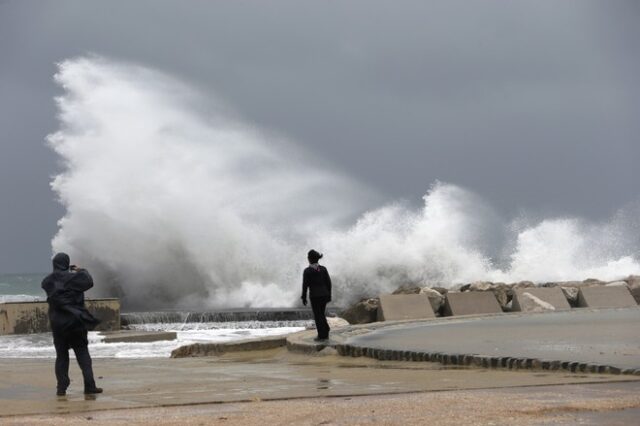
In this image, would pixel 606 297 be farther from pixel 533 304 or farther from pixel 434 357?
pixel 434 357

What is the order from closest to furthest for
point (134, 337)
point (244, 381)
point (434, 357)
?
1. point (244, 381)
2. point (434, 357)
3. point (134, 337)

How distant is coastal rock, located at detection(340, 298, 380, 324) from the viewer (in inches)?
711

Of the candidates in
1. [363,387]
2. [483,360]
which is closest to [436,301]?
[483,360]

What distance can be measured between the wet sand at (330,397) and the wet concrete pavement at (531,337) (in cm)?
70

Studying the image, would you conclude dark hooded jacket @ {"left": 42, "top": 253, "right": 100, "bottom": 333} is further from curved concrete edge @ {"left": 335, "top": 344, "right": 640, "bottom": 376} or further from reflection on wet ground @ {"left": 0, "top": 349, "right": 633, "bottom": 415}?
curved concrete edge @ {"left": 335, "top": 344, "right": 640, "bottom": 376}

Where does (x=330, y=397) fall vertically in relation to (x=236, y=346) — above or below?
below

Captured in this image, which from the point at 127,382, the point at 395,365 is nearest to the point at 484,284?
the point at 395,365

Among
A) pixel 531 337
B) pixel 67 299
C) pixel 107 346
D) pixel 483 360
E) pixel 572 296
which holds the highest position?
pixel 572 296

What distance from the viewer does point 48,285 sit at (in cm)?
788

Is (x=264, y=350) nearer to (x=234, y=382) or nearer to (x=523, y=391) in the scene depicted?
(x=234, y=382)

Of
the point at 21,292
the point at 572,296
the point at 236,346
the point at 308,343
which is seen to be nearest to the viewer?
the point at 308,343

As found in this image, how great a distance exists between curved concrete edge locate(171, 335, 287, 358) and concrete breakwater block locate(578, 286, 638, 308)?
8.02 metres

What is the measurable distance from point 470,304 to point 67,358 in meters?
11.5

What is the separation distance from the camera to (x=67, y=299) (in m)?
7.84
